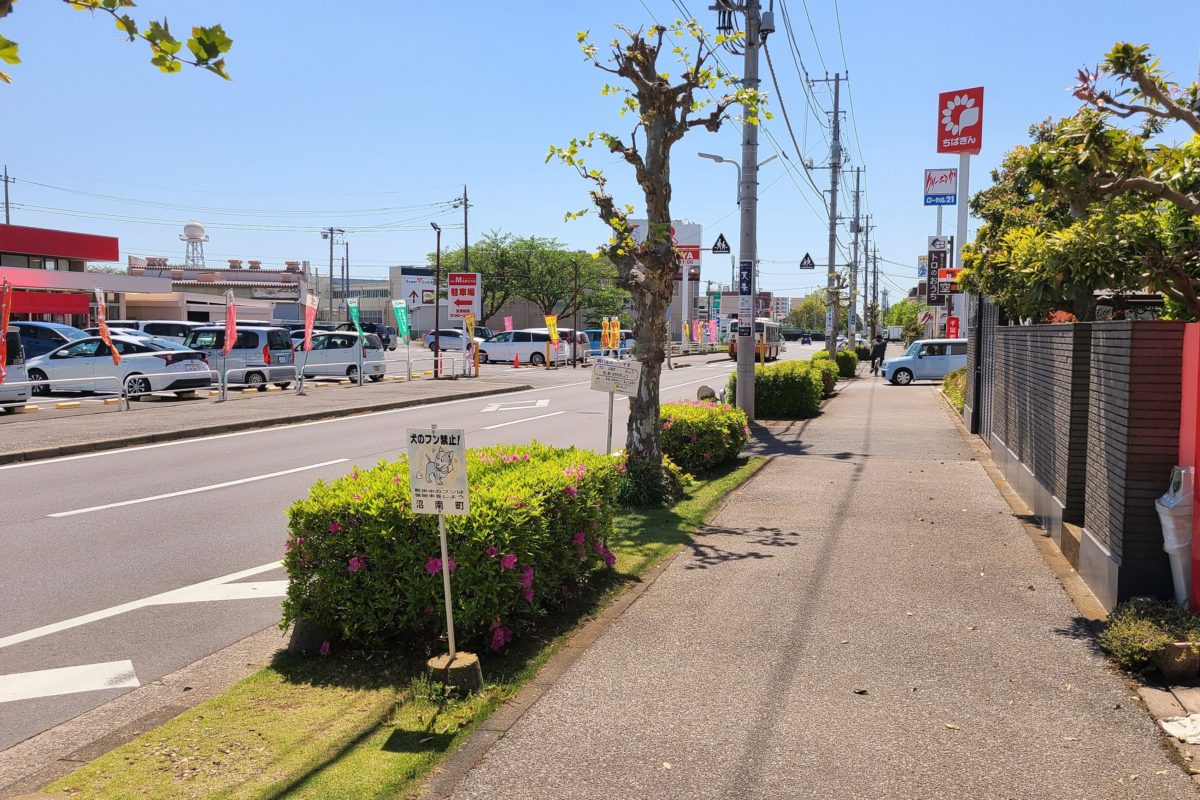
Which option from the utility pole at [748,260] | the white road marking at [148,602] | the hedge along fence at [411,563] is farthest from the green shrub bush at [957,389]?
the hedge along fence at [411,563]

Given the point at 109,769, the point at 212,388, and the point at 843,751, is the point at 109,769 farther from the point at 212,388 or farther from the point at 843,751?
the point at 212,388

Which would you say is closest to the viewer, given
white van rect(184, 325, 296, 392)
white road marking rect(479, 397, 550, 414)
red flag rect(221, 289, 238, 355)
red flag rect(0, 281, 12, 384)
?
red flag rect(0, 281, 12, 384)

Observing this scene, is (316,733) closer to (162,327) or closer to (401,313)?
(401,313)

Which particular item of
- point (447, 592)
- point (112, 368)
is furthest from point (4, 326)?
point (447, 592)

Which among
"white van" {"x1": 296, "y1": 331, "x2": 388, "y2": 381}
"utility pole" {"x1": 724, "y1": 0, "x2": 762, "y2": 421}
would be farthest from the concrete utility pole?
"white van" {"x1": 296, "y1": 331, "x2": 388, "y2": 381}

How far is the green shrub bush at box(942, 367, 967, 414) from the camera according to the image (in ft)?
74.1

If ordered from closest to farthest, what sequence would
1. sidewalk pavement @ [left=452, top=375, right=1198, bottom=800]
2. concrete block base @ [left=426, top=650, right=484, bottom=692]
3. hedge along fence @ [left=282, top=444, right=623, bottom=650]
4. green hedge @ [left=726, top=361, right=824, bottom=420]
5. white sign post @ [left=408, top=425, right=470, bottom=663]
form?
sidewalk pavement @ [left=452, top=375, right=1198, bottom=800] → concrete block base @ [left=426, top=650, right=484, bottom=692] → white sign post @ [left=408, top=425, right=470, bottom=663] → hedge along fence @ [left=282, top=444, right=623, bottom=650] → green hedge @ [left=726, top=361, right=824, bottom=420]

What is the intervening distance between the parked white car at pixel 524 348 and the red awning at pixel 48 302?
1876 centimetres

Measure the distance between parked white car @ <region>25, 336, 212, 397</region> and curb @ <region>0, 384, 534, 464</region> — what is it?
175 inches

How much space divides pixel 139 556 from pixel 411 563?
13.0ft

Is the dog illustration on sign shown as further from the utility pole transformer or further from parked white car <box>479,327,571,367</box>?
parked white car <box>479,327,571,367</box>

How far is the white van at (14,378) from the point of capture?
19.3 meters

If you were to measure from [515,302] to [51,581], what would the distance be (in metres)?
79.8

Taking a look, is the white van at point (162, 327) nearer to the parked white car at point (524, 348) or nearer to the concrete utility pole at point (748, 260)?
the parked white car at point (524, 348)
